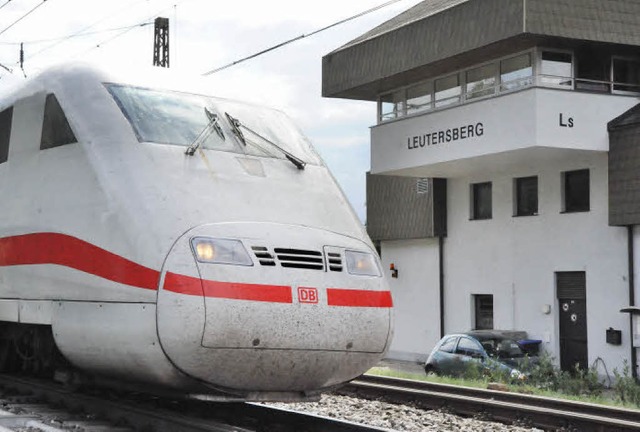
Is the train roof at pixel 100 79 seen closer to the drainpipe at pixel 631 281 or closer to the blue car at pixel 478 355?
the blue car at pixel 478 355

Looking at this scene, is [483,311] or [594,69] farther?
[483,311]

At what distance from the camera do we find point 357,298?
26.9 feet

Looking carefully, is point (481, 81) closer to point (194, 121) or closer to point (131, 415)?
point (194, 121)

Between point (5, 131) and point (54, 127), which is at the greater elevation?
point (5, 131)

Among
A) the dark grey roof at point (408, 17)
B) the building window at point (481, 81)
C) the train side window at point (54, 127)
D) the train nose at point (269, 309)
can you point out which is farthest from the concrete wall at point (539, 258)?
the train side window at point (54, 127)

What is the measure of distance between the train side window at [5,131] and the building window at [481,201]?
18.4 metres

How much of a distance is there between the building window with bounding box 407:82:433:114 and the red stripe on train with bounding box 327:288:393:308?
18.8 meters

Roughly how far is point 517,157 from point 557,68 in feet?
7.47

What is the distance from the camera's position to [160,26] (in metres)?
30.0

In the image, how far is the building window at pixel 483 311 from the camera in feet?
88.5

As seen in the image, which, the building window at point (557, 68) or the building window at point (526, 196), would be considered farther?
the building window at point (526, 196)

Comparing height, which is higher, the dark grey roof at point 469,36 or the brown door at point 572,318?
the dark grey roof at point 469,36

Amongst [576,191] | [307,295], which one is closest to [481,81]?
[576,191]

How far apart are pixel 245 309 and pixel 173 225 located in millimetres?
883
